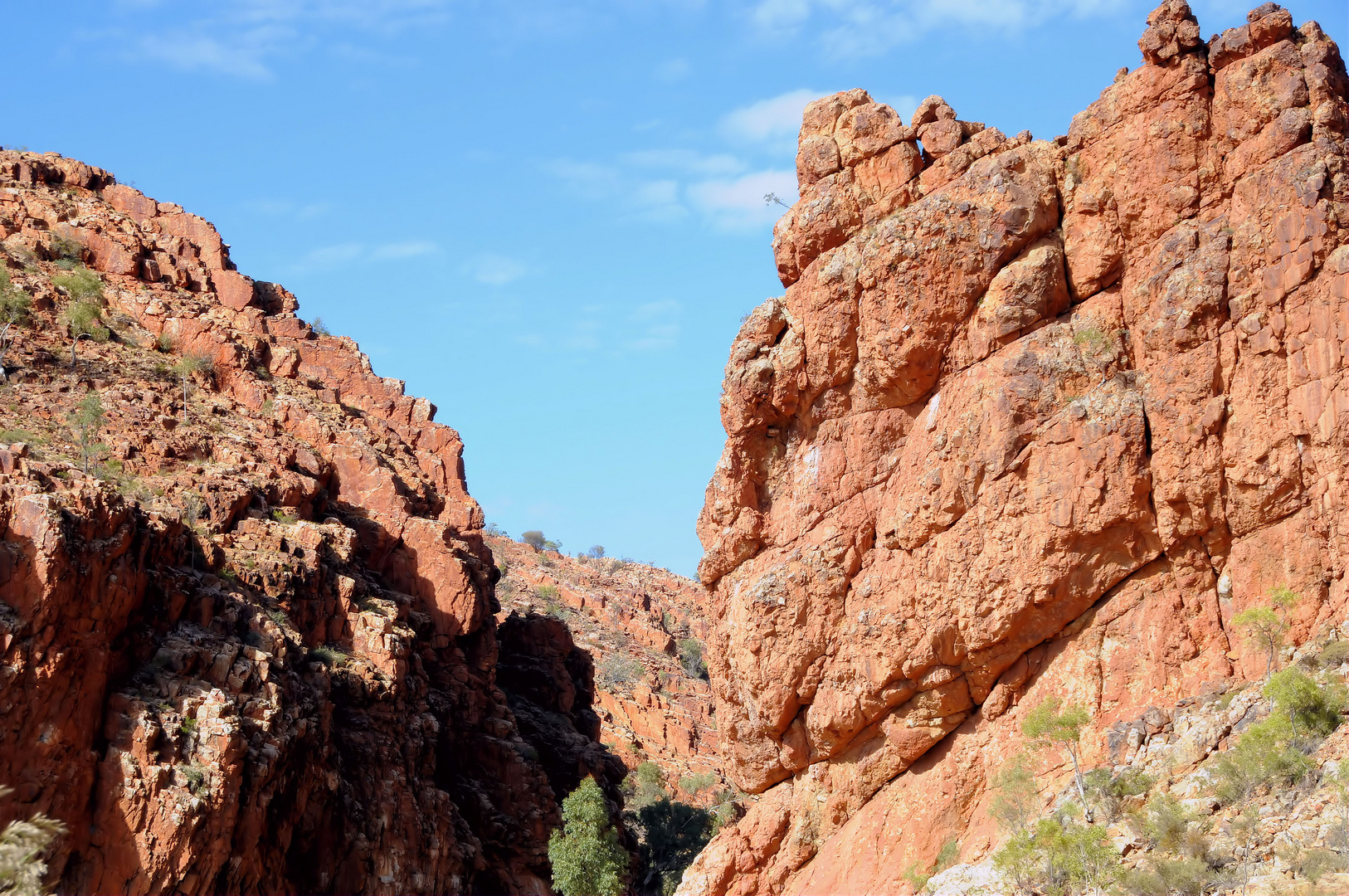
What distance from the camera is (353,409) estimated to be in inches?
2616

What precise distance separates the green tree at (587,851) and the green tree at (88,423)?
67.4ft

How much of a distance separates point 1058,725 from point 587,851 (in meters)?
24.9

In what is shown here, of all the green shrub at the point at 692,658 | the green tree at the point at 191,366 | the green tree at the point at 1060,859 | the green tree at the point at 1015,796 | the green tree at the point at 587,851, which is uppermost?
the green tree at the point at 191,366

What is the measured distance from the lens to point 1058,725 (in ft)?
96.8

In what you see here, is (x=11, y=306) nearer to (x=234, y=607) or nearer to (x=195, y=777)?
(x=234, y=607)

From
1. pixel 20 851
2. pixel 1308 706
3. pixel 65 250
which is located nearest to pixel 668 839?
pixel 65 250

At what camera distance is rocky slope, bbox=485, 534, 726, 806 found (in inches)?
3099

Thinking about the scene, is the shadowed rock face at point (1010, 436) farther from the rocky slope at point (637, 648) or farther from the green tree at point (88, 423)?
the rocky slope at point (637, 648)

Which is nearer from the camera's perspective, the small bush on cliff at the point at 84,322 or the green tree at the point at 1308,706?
the green tree at the point at 1308,706

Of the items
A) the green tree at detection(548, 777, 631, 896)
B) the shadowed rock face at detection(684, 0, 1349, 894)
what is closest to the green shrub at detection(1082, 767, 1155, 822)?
the shadowed rock face at detection(684, 0, 1349, 894)

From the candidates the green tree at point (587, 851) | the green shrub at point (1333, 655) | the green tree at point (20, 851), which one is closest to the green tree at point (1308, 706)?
the green shrub at point (1333, 655)

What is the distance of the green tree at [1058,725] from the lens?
2939cm

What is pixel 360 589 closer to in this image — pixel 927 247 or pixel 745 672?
pixel 745 672

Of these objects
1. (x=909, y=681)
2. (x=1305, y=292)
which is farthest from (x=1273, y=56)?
(x=909, y=681)
